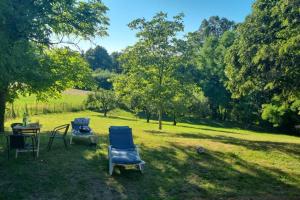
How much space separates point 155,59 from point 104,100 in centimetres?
2295

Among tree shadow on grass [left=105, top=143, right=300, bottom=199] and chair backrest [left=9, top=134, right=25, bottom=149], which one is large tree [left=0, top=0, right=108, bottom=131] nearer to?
chair backrest [left=9, top=134, right=25, bottom=149]

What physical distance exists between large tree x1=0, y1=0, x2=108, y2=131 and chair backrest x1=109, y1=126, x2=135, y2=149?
12.0 ft

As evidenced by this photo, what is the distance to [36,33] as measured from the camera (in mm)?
11273

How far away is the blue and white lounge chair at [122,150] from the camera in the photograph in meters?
9.28

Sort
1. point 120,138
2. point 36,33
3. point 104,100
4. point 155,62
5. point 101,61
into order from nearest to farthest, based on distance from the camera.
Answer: point 120,138 < point 36,33 < point 155,62 < point 104,100 < point 101,61

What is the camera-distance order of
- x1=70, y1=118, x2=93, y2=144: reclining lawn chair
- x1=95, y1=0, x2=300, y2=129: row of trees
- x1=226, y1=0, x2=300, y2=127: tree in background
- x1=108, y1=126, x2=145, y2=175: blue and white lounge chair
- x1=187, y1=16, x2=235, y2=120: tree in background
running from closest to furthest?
x1=108, y1=126, x2=145, y2=175: blue and white lounge chair, x1=70, y1=118, x2=93, y2=144: reclining lawn chair, x1=226, y1=0, x2=300, y2=127: tree in background, x1=95, y1=0, x2=300, y2=129: row of trees, x1=187, y1=16, x2=235, y2=120: tree in background

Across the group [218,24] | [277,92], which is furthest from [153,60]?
[218,24]

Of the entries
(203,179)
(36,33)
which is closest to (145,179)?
(203,179)

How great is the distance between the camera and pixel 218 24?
86.4m

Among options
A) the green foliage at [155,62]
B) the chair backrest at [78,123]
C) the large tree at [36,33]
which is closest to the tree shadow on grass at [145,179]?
the chair backrest at [78,123]

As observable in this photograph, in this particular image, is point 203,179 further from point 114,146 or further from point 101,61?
point 101,61

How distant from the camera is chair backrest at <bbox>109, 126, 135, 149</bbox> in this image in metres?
10.7

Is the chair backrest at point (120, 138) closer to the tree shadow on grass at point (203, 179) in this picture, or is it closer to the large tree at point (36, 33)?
the tree shadow on grass at point (203, 179)

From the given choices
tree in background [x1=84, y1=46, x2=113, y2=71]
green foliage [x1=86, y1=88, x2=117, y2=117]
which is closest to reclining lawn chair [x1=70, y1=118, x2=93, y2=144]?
green foliage [x1=86, y1=88, x2=117, y2=117]
